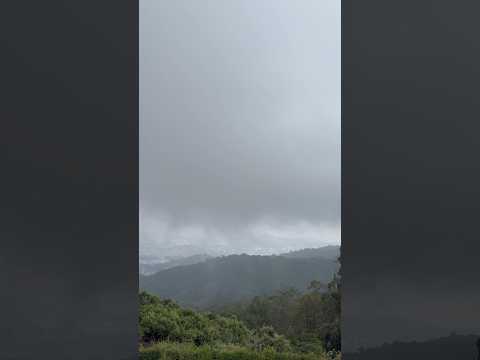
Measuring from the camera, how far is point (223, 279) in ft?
39.9

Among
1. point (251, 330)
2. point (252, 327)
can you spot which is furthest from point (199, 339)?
point (252, 327)

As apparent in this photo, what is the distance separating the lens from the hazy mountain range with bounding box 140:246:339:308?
1194 cm

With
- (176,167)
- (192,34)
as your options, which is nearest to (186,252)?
(176,167)

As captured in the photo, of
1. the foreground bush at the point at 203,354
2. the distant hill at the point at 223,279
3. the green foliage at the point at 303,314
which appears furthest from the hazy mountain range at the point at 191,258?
the foreground bush at the point at 203,354
